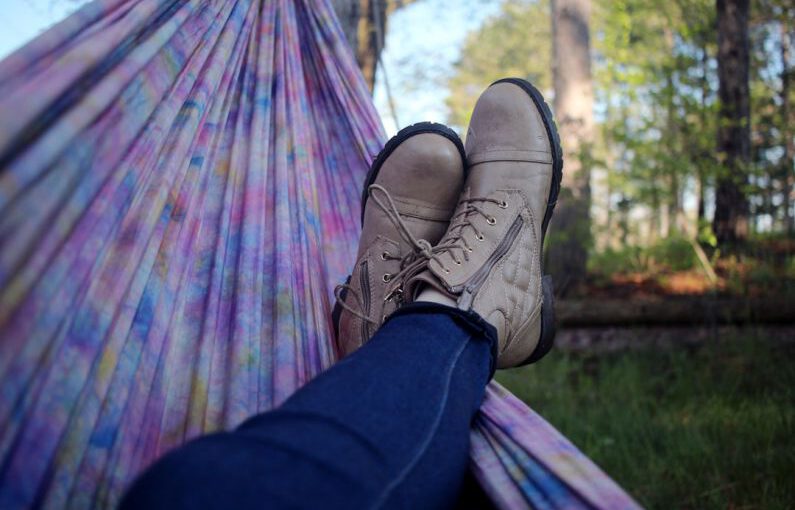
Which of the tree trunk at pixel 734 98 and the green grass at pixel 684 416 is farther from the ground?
the tree trunk at pixel 734 98

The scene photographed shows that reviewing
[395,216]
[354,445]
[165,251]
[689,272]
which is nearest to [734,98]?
[689,272]

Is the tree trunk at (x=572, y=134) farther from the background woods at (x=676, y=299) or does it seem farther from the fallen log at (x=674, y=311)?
the fallen log at (x=674, y=311)

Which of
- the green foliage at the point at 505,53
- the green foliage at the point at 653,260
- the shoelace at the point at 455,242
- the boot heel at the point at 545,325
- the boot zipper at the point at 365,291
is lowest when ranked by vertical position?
the green foliage at the point at 653,260

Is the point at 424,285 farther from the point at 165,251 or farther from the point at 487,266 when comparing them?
the point at 165,251

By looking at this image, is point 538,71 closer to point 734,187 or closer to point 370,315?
point 734,187

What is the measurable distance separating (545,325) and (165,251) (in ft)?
2.00

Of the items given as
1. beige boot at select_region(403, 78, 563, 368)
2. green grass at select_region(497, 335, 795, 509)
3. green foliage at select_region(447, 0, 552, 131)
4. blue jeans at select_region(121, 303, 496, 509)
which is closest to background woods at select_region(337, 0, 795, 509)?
green grass at select_region(497, 335, 795, 509)

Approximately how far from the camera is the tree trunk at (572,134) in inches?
120

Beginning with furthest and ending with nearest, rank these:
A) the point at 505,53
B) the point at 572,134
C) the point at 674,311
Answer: the point at 505,53, the point at 572,134, the point at 674,311

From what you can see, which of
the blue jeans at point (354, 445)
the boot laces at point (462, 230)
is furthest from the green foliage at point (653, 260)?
the blue jeans at point (354, 445)

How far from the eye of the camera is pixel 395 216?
3.48ft

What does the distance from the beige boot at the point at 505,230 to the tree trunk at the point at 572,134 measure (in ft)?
5.77

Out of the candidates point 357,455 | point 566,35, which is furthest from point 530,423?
point 566,35

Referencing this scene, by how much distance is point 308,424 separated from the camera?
1.78ft
